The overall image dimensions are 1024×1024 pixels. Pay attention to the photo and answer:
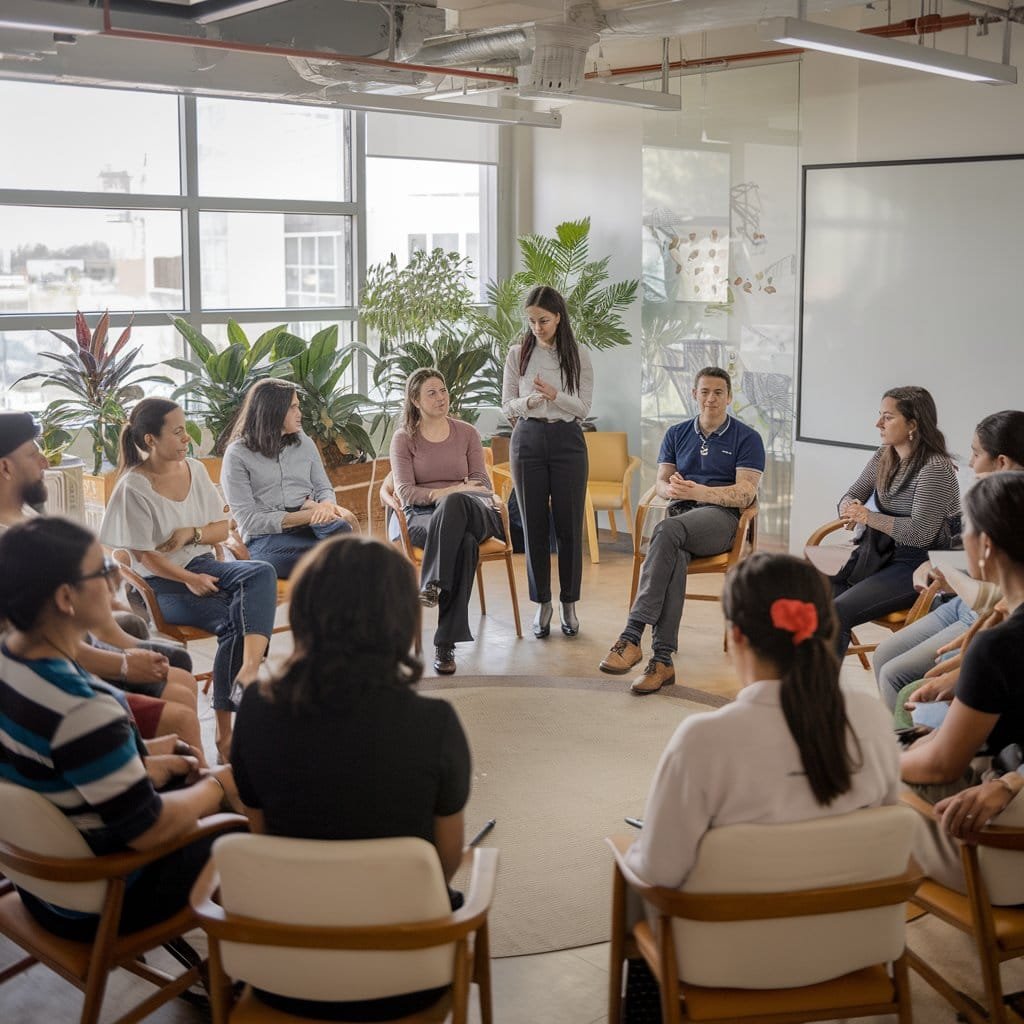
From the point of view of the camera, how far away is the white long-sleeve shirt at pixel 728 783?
7.21 ft

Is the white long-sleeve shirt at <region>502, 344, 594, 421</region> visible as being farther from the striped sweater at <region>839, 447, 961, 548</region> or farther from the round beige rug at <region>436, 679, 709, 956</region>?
the striped sweater at <region>839, 447, 961, 548</region>

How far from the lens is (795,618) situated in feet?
7.47

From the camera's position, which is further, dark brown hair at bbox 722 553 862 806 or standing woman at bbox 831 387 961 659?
standing woman at bbox 831 387 961 659

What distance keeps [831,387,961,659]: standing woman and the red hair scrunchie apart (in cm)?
239

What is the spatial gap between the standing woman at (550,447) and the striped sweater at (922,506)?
5.33 ft

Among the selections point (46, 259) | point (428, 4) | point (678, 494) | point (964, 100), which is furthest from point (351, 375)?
point (964, 100)

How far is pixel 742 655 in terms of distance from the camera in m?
2.33

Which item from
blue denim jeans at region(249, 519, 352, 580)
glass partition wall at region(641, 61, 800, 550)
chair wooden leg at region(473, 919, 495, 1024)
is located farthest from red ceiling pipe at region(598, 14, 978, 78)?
chair wooden leg at region(473, 919, 495, 1024)

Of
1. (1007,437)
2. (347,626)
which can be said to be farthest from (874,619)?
(347,626)

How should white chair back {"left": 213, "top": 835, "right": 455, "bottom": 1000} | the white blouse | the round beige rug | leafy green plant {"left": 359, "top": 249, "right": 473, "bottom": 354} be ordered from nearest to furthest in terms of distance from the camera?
white chair back {"left": 213, "top": 835, "right": 455, "bottom": 1000}, the round beige rug, the white blouse, leafy green plant {"left": 359, "top": 249, "right": 473, "bottom": 354}

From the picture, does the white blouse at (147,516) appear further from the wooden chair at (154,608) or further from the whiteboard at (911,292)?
the whiteboard at (911,292)

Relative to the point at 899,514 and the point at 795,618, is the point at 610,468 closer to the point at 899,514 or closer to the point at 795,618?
the point at 899,514

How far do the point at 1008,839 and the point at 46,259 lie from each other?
236 inches

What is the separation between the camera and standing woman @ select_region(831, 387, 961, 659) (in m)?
4.67
